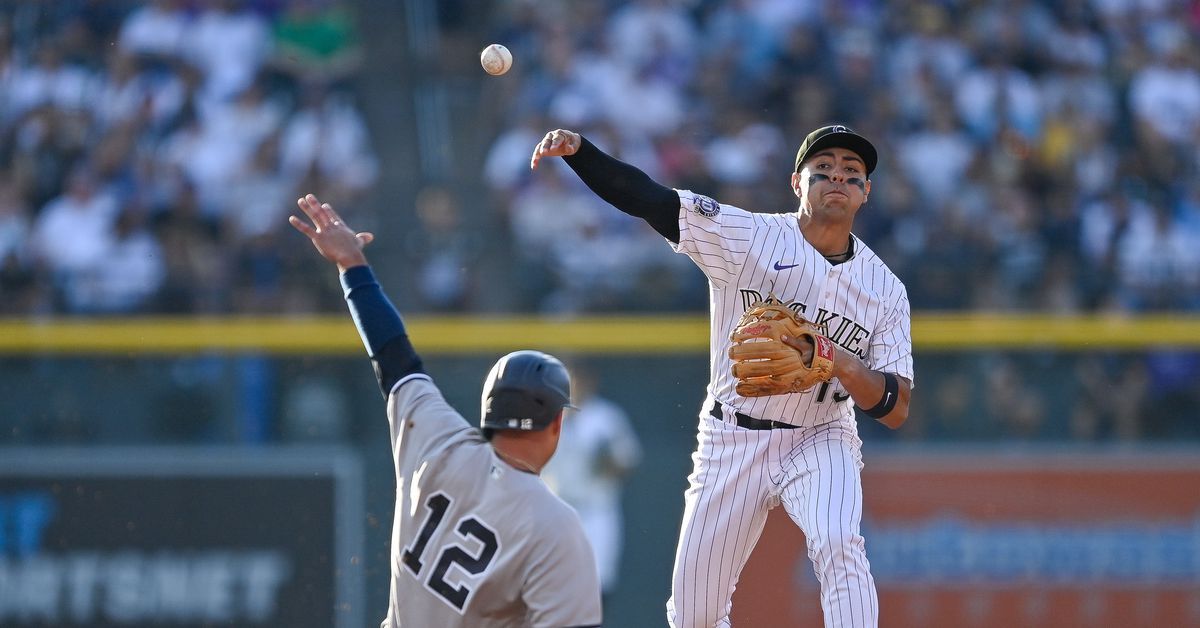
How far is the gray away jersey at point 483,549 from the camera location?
122 inches

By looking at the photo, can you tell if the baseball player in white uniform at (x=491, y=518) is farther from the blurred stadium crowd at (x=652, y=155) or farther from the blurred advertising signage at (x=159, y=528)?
the blurred stadium crowd at (x=652, y=155)

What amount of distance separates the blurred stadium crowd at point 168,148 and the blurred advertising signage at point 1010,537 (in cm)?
Result: 369

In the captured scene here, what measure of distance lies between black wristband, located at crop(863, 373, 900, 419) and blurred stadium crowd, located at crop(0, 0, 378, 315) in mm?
4838

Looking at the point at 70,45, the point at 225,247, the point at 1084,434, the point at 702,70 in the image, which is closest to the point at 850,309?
the point at 1084,434

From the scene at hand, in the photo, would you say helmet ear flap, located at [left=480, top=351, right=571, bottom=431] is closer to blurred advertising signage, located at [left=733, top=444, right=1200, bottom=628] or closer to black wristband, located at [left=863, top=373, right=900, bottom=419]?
black wristband, located at [left=863, top=373, right=900, bottom=419]

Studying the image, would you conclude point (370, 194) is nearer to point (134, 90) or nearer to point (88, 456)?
point (134, 90)

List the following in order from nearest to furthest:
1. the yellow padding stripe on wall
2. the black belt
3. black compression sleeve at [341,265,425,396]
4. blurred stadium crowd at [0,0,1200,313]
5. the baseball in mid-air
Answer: black compression sleeve at [341,265,425,396]
the black belt
the baseball in mid-air
the yellow padding stripe on wall
blurred stadium crowd at [0,0,1200,313]

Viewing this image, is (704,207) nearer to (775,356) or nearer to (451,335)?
(775,356)

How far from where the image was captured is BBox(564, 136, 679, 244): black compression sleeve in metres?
4.44

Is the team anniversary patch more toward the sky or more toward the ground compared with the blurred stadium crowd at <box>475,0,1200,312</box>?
more toward the ground

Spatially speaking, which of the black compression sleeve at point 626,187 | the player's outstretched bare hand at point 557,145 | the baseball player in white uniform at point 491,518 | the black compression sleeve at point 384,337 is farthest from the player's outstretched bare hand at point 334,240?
the black compression sleeve at point 626,187

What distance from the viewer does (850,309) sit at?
461 centimetres

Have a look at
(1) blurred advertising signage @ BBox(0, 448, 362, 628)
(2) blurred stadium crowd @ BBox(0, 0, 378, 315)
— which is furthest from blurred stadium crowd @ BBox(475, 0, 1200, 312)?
(1) blurred advertising signage @ BBox(0, 448, 362, 628)

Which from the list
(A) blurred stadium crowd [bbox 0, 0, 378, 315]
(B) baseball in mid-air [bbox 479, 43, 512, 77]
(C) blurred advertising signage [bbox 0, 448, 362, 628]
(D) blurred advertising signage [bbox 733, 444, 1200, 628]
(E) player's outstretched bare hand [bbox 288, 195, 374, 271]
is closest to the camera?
(E) player's outstretched bare hand [bbox 288, 195, 374, 271]
